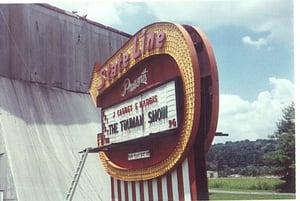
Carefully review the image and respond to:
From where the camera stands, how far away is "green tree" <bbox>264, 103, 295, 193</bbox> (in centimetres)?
493

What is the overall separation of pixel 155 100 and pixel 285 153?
1065 millimetres

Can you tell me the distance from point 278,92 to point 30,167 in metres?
2.12

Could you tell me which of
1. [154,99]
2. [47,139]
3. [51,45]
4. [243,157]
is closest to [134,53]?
[154,99]

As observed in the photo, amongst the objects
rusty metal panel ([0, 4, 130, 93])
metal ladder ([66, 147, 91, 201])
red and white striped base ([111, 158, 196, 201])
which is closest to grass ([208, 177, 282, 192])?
red and white striped base ([111, 158, 196, 201])

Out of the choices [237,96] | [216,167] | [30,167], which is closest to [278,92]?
[237,96]

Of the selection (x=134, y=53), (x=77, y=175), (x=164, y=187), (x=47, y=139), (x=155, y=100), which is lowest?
(x=164, y=187)

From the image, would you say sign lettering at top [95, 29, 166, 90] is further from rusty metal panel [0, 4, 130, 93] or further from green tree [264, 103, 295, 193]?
green tree [264, 103, 295, 193]

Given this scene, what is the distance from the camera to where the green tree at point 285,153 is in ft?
16.2

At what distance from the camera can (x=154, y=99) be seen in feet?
16.6

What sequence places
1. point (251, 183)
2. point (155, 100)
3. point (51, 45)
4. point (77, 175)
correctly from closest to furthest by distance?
point (251, 183), point (155, 100), point (77, 175), point (51, 45)

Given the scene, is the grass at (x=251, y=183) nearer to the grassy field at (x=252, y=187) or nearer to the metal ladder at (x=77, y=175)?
the grassy field at (x=252, y=187)

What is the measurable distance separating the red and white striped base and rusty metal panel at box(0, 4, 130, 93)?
38.6 inches

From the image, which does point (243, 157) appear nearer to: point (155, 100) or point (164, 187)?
point (164, 187)

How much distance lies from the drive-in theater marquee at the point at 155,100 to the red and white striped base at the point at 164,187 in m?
0.06
